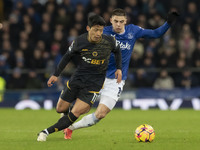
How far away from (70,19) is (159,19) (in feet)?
10.6

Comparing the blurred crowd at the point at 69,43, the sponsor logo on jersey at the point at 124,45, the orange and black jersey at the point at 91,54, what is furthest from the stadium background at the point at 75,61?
the orange and black jersey at the point at 91,54

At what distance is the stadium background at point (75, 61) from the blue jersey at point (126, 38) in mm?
8229

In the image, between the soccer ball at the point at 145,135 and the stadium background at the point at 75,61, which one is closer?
the soccer ball at the point at 145,135

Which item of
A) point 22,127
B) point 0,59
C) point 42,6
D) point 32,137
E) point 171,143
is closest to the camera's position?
point 171,143

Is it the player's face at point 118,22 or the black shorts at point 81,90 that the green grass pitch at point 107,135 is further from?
the player's face at point 118,22

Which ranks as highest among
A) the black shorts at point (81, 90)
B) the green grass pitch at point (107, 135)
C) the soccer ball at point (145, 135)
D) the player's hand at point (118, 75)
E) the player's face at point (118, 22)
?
the player's face at point (118, 22)

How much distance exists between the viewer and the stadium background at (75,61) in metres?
18.1

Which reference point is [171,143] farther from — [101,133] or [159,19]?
[159,19]

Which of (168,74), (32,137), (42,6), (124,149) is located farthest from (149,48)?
(124,149)

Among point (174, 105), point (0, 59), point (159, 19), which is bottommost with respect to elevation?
point (174, 105)

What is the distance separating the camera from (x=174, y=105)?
18203 millimetres

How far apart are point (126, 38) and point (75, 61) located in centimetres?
849

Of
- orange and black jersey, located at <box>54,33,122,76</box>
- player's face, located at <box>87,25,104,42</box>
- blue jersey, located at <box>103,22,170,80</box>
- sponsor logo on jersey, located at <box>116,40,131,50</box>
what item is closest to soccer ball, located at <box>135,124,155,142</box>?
orange and black jersey, located at <box>54,33,122,76</box>

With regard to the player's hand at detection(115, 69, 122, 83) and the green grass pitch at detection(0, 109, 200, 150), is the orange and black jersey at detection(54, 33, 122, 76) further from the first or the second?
the green grass pitch at detection(0, 109, 200, 150)
